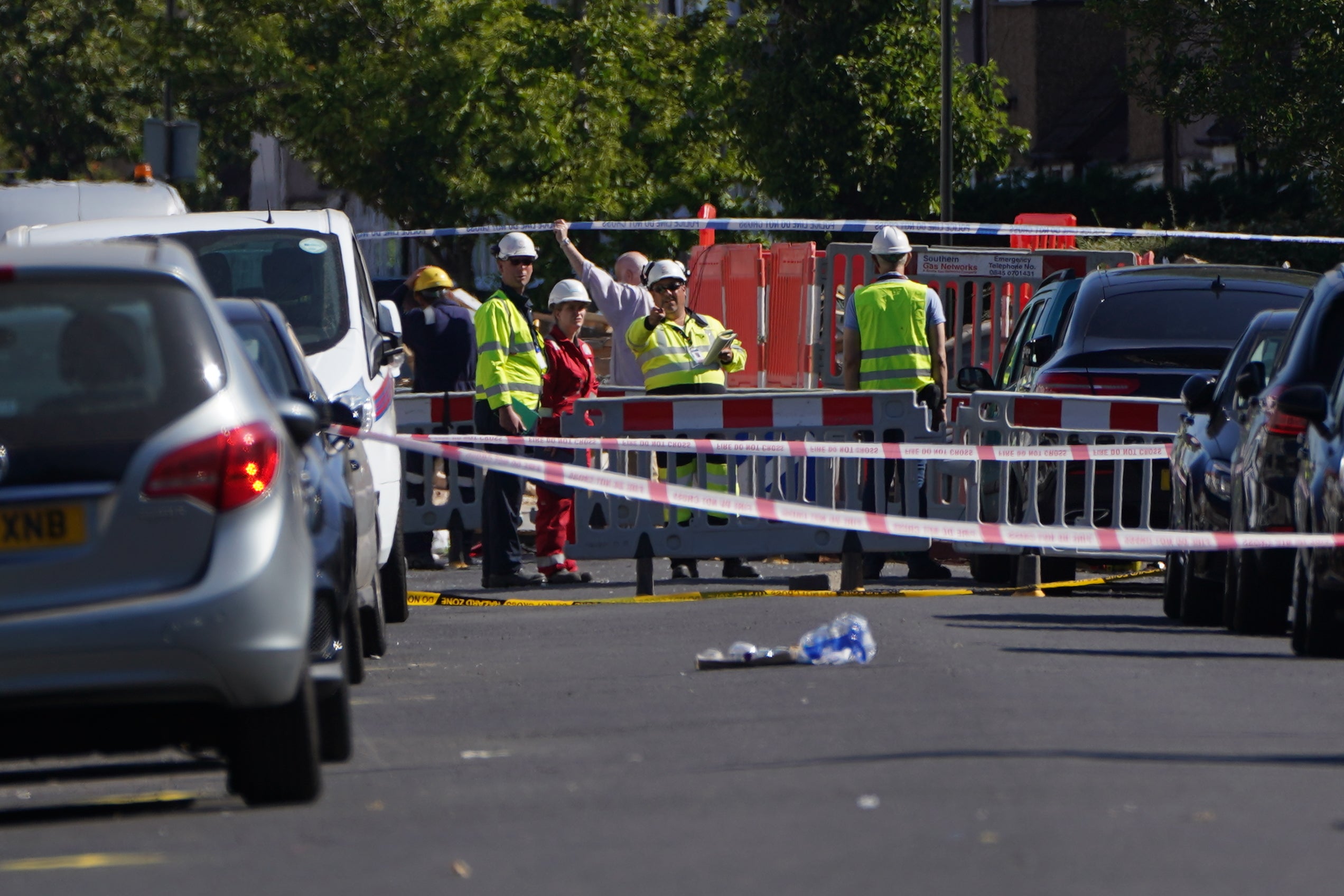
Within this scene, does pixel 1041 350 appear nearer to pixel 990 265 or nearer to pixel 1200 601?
pixel 1200 601

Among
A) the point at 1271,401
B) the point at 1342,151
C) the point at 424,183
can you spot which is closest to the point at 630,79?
the point at 424,183

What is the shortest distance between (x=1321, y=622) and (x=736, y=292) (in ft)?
48.1

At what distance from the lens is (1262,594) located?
10.5m

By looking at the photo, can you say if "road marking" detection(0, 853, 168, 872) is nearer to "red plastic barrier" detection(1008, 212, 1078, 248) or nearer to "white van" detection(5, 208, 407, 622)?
"white van" detection(5, 208, 407, 622)

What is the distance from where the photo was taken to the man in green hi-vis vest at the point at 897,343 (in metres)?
14.9

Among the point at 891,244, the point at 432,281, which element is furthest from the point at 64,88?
the point at 891,244

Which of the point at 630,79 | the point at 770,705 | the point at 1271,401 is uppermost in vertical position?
the point at 630,79

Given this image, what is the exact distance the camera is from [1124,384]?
13.8 meters

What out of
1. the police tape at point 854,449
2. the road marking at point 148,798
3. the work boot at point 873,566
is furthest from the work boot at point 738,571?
the road marking at point 148,798

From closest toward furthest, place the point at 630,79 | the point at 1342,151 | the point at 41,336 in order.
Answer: the point at 41,336, the point at 1342,151, the point at 630,79

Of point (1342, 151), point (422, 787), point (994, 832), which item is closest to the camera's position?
point (994, 832)

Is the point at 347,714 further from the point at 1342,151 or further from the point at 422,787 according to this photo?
the point at 1342,151

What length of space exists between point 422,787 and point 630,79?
3197 centimetres

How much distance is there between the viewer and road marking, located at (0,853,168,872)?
596cm
